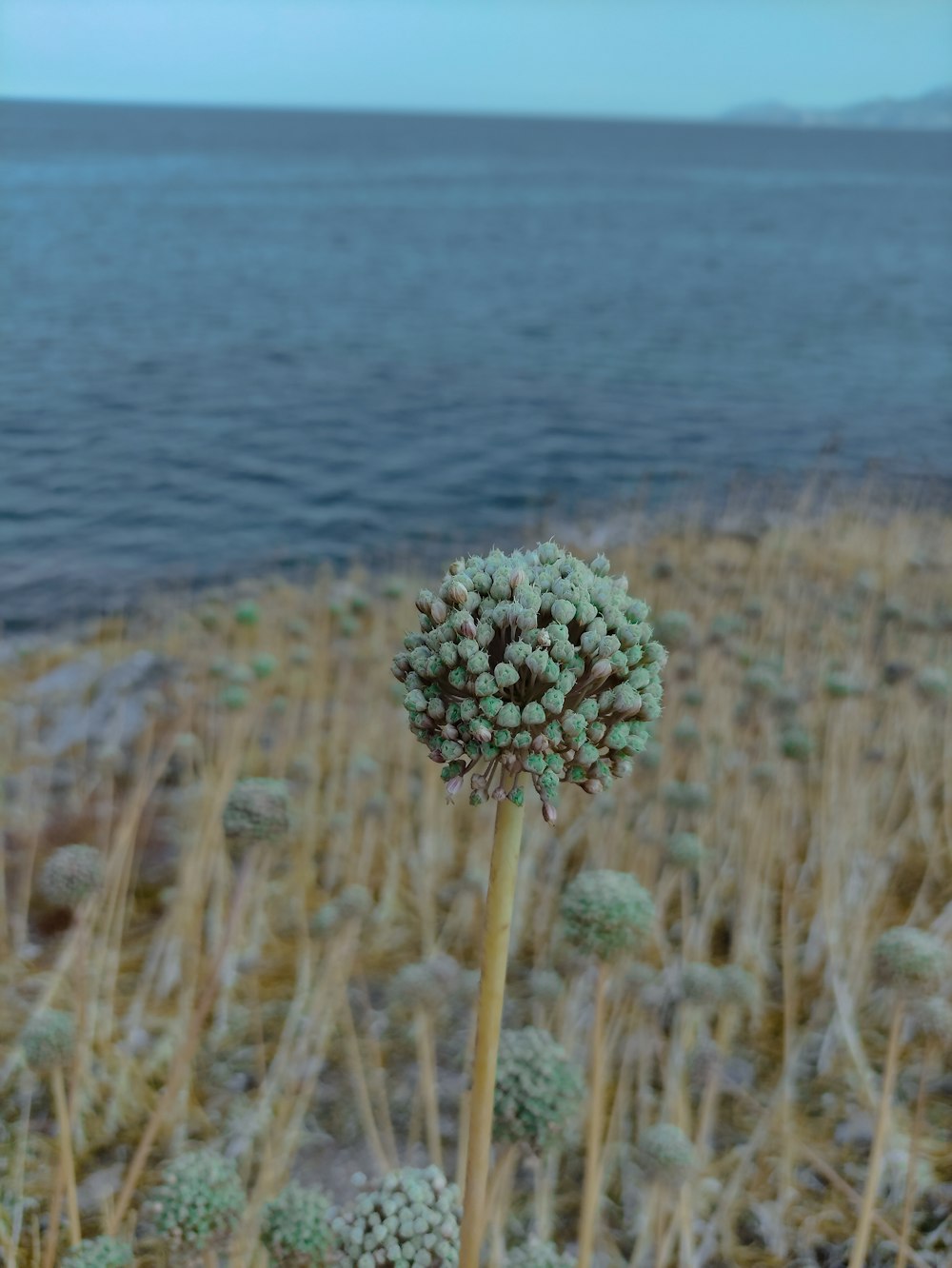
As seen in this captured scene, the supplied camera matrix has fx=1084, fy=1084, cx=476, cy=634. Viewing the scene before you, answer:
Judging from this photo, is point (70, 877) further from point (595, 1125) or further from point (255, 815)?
point (595, 1125)

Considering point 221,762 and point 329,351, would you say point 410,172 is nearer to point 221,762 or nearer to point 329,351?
point 329,351

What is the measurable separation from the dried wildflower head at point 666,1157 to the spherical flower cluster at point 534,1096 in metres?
0.29

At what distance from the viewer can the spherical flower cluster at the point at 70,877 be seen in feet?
9.02

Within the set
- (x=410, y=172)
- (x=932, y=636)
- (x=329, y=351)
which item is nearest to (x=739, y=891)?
(x=932, y=636)

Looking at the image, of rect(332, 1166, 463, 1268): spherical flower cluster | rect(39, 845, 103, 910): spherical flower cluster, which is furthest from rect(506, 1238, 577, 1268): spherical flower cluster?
rect(39, 845, 103, 910): spherical flower cluster

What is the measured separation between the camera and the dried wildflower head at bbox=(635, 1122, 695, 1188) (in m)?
2.51

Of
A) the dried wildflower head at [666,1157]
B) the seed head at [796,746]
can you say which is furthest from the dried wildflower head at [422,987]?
the seed head at [796,746]

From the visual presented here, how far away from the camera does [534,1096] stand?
2312mm

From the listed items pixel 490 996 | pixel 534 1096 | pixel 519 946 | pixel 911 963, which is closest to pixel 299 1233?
pixel 534 1096

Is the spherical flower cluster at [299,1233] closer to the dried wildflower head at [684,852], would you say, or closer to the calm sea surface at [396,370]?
the dried wildflower head at [684,852]

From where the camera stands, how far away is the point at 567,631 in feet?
4.97

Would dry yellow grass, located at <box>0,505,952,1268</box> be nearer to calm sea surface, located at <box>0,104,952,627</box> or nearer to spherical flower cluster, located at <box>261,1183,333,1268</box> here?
spherical flower cluster, located at <box>261,1183,333,1268</box>

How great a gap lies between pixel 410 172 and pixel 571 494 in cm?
7774

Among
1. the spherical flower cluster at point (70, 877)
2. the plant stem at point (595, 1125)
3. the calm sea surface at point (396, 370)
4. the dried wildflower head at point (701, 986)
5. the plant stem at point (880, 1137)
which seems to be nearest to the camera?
the plant stem at point (595, 1125)
